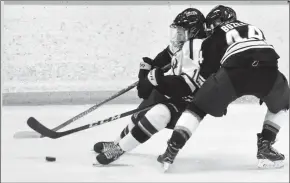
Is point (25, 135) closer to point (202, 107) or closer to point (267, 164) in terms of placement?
point (202, 107)

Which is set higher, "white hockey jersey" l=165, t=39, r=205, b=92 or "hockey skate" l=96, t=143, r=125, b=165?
"white hockey jersey" l=165, t=39, r=205, b=92

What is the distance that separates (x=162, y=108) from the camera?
244 cm

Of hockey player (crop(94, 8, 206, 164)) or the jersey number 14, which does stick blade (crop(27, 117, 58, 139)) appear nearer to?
hockey player (crop(94, 8, 206, 164))

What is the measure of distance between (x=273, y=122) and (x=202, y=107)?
13.1 inches

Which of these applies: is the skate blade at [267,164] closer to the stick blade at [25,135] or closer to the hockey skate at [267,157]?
the hockey skate at [267,157]

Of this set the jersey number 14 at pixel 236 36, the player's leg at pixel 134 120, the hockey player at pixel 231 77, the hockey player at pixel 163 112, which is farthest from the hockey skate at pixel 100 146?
the jersey number 14 at pixel 236 36

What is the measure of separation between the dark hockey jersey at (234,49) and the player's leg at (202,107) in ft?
0.24

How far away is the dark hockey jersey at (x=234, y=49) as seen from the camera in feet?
7.63

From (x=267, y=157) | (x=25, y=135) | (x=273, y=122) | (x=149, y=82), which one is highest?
(x=149, y=82)

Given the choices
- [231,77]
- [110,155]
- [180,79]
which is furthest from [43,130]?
[231,77]

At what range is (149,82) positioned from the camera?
246cm

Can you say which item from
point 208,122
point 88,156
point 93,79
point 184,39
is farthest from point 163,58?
point 93,79

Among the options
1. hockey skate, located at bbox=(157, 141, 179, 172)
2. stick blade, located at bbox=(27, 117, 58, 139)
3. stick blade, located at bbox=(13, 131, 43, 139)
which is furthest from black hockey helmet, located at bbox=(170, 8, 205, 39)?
stick blade, located at bbox=(13, 131, 43, 139)

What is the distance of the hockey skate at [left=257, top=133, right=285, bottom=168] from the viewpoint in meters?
2.44
